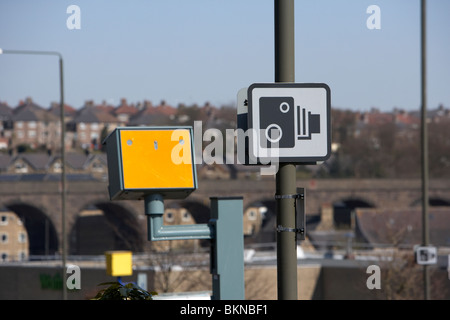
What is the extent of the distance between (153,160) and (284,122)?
1534mm

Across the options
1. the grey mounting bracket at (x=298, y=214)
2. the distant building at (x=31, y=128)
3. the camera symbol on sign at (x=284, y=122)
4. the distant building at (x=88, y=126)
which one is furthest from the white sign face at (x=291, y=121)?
the distant building at (x=88, y=126)

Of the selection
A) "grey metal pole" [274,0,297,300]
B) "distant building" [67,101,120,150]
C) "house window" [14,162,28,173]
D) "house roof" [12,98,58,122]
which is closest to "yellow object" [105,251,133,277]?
"grey metal pole" [274,0,297,300]

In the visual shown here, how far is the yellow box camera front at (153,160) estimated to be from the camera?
822cm

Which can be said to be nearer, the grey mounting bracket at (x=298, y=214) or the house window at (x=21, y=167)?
the grey mounting bracket at (x=298, y=214)

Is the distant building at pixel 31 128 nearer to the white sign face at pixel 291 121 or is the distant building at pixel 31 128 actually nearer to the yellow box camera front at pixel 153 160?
the yellow box camera front at pixel 153 160

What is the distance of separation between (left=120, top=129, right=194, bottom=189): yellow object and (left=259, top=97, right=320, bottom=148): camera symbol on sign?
4.42 ft

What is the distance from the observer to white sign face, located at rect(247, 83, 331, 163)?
7039 millimetres

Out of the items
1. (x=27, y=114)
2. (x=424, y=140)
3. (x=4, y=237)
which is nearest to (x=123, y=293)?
(x=424, y=140)

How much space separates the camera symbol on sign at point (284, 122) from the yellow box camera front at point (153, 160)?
4.28 ft

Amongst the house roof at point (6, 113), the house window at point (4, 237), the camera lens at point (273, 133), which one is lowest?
the house window at point (4, 237)

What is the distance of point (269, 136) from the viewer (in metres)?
7.04

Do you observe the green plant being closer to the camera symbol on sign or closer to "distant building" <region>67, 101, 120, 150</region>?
the camera symbol on sign

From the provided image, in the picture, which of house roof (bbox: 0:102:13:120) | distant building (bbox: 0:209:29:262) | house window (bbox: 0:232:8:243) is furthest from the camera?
house roof (bbox: 0:102:13:120)

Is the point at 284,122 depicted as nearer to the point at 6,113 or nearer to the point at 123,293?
the point at 123,293
